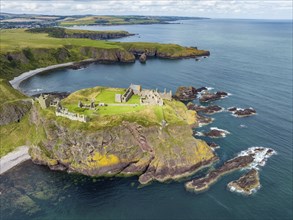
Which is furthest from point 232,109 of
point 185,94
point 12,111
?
point 12,111

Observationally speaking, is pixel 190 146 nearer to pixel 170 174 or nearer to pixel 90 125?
pixel 170 174

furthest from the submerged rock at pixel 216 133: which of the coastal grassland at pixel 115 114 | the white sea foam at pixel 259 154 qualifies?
the coastal grassland at pixel 115 114

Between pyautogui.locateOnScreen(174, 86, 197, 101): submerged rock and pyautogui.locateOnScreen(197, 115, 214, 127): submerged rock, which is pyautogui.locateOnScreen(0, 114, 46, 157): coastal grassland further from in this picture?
pyautogui.locateOnScreen(174, 86, 197, 101): submerged rock

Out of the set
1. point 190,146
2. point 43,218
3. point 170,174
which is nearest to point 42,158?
point 43,218

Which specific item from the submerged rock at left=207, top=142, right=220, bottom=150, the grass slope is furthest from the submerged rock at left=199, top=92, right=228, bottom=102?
the grass slope

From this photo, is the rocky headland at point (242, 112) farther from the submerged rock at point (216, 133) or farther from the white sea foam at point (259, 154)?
the white sea foam at point (259, 154)

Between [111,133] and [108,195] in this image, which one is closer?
[108,195]
